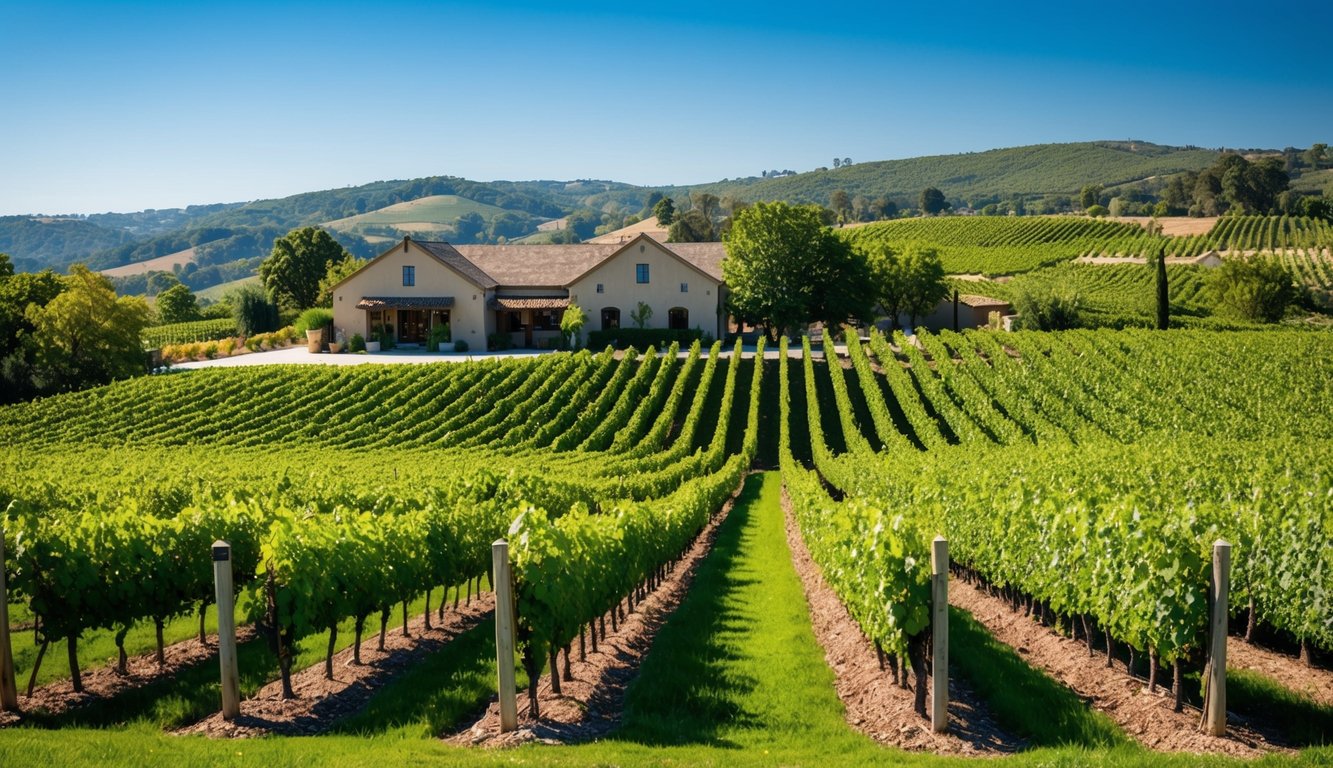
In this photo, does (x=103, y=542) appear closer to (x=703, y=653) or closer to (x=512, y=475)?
(x=703, y=653)

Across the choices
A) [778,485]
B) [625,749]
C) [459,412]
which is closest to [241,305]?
[459,412]

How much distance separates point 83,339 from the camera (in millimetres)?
47281

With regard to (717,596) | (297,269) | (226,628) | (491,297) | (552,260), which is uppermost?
(297,269)

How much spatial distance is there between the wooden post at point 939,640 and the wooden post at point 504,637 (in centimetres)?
306

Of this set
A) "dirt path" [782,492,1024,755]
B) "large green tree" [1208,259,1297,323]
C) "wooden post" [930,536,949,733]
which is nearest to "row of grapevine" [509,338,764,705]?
"dirt path" [782,492,1024,755]

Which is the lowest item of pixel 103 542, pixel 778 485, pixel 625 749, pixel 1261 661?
pixel 778 485

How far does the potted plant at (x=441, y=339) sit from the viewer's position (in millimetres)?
56812

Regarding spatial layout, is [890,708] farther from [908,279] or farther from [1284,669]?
[908,279]

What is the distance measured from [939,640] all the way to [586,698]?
118 inches

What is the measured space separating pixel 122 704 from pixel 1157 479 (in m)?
15.1

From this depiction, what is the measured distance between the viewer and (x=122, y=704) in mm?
8695

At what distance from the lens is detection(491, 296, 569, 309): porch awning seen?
59.6 m

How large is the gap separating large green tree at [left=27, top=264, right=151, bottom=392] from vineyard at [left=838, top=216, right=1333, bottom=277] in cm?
5803

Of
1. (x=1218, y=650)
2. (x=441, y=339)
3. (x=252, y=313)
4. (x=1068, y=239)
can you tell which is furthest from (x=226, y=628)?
(x=1068, y=239)
